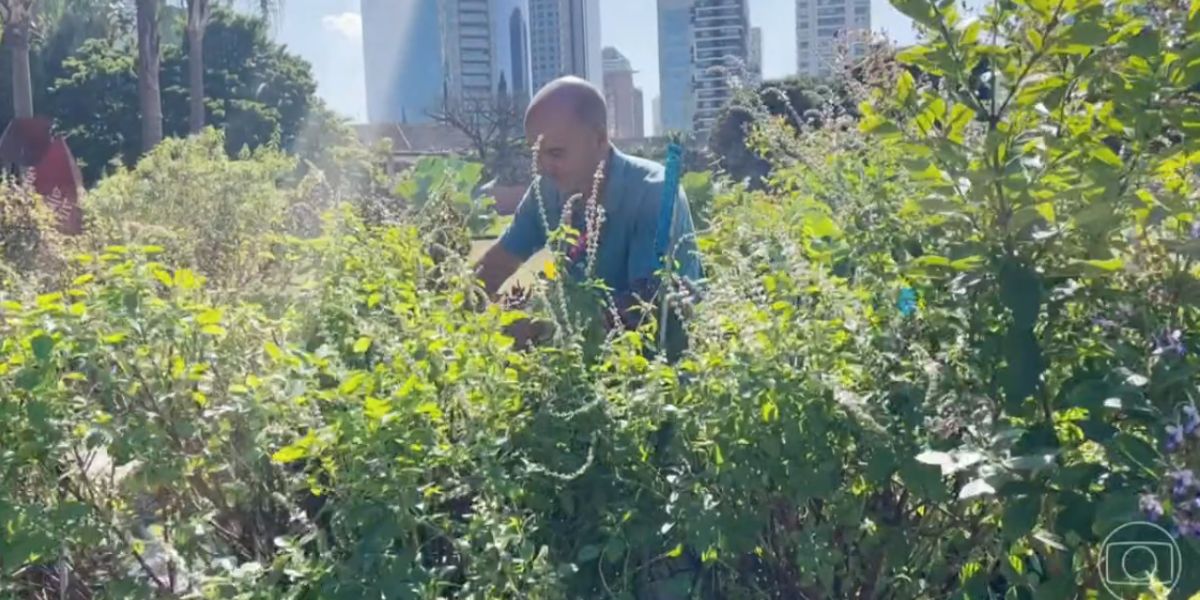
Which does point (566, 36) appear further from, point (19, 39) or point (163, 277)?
point (19, 39)

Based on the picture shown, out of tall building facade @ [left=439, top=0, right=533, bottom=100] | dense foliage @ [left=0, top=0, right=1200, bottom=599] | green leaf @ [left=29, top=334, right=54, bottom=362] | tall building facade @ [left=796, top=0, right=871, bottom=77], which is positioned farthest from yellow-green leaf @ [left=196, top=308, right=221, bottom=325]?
tall building facade @ [left=439, top=0, right=533, bottom=100]

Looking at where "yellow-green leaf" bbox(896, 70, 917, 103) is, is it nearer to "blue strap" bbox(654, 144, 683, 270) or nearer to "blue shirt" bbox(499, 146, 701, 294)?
"blue strap" bbox(654, 144, 683, 270)

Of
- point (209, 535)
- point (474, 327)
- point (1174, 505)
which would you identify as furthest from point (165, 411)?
point (1174, 505)

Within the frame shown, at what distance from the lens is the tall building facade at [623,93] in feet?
14.7

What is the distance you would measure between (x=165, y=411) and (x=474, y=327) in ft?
1.59

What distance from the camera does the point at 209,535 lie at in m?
1.85

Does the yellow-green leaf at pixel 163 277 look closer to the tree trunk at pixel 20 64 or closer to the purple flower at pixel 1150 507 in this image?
the purple flower at pixel 1150 507

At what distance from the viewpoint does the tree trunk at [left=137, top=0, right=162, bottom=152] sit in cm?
1897

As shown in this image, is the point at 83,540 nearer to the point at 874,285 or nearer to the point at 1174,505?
the point at 874,285

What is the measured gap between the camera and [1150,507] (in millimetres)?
1344

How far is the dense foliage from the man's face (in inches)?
42.4

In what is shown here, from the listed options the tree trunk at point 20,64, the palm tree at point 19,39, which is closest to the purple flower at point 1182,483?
the palm tree at point 19,39

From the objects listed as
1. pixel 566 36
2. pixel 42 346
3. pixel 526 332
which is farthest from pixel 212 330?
pixel 566 36

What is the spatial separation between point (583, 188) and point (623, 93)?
5.42 feet
